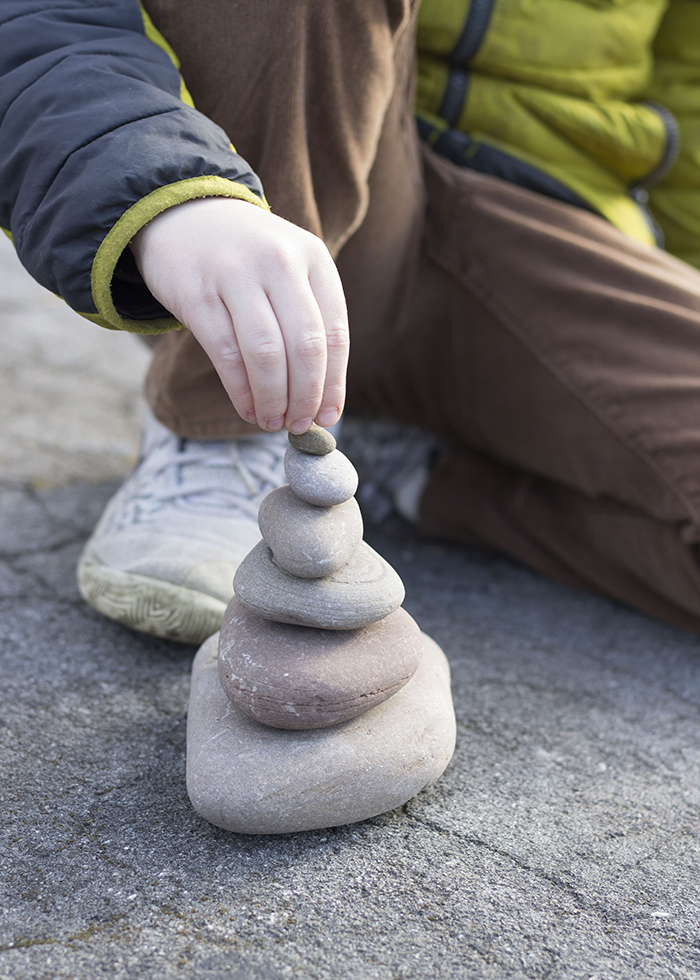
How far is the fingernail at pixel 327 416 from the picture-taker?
0.89 m

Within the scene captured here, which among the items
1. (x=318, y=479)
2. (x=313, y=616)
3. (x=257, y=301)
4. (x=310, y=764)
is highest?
(x=257, y=301)

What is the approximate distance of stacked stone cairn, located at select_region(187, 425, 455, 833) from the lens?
0.86 metres

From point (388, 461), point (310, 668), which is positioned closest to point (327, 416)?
point (310, 668)

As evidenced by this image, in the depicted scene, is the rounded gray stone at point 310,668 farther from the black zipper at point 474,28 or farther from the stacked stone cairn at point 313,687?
the black zipper at point 474,28

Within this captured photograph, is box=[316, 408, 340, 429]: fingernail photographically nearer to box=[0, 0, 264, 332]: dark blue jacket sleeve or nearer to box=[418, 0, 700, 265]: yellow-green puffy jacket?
box=[0, 0, 264, 332]: dark blue jacket sleeve

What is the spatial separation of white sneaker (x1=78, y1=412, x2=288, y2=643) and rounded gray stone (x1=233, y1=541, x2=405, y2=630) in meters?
0.27

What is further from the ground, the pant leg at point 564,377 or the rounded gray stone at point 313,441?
the rounded gray stone at point 313,441

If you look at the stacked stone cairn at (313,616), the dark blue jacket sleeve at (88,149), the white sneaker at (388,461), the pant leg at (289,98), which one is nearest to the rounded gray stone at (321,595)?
the stacked stone cairn at (313,616)

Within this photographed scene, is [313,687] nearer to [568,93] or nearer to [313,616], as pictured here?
[313,616]

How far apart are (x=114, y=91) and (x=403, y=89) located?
0.65 metres

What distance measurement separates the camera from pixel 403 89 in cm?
142

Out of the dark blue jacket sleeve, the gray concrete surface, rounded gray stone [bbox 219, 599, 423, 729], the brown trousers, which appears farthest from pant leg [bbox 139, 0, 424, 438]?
rounded gray stone [bbox 219, 599, 423, 729]

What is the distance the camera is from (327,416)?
0.89 meters

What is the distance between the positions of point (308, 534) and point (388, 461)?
0.97 m
